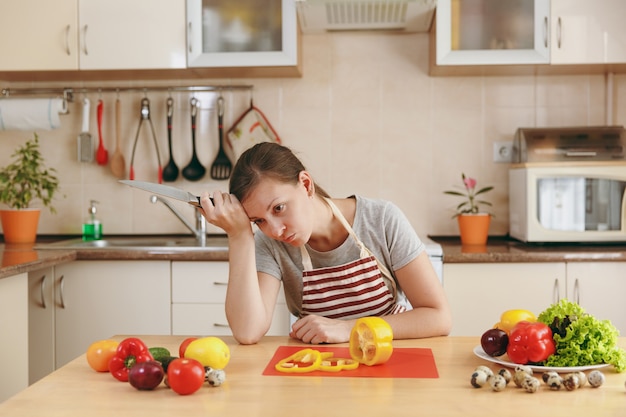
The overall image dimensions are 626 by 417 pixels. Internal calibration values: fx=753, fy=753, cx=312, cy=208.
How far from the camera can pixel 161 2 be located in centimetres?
312

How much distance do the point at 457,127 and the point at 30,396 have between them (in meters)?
2.58

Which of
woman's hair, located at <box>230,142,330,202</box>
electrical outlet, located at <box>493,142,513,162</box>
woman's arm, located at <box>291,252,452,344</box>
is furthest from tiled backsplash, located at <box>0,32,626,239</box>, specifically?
woman's hair, located at <box>230,142,330,202</box>

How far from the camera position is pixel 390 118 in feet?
11.2

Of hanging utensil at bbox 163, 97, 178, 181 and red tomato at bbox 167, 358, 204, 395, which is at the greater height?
hanging utensil at bbox 163, 97, 178, 181

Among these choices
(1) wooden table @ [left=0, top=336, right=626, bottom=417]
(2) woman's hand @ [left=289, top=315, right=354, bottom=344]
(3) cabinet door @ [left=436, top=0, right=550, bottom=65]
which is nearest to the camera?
(1) wooden table @ [left=0, top=336, right=626, bottom=417]

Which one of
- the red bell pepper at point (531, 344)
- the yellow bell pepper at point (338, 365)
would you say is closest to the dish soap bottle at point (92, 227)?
the yellow bell pepper at point (338, 365)

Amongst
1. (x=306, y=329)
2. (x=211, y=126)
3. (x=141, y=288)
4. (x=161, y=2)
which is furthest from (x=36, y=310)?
(x=306, y=329)

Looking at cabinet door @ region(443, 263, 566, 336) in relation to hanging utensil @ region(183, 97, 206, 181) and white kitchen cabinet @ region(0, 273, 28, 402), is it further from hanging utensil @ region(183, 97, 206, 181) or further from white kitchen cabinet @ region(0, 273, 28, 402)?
white kitchen cabinet @ region(0, 273, 28, 402)

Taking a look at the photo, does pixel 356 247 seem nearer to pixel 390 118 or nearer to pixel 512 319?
pixel 512 319

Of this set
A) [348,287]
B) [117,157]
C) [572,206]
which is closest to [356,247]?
[348,287]

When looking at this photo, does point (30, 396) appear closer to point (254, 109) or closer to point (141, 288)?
point (141, 288)

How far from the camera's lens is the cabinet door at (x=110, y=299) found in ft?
9.52

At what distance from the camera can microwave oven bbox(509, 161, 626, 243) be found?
298 cm

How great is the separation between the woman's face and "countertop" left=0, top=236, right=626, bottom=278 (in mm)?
1225
